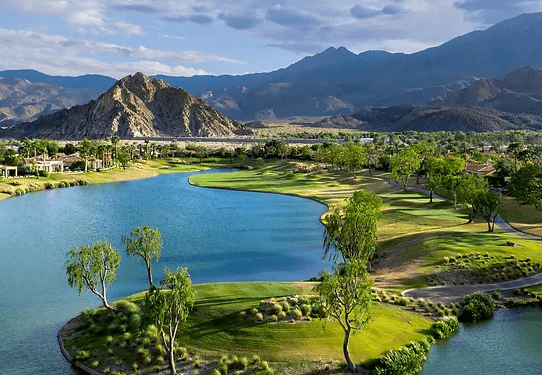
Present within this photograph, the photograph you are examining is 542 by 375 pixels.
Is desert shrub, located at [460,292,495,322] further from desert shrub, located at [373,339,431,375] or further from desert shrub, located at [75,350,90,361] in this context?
desert shrub, located at [75,350,90,361]

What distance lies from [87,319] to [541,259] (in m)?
41.5

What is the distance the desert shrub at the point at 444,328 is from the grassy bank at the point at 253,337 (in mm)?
626

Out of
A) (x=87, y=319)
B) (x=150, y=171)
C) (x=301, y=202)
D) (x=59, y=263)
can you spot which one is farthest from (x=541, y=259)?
(x=150, y=171)

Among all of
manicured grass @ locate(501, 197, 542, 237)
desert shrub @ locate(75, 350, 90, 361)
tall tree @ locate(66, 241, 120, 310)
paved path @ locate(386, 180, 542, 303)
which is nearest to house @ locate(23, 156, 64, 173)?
tall tree @ locate(66, 241, 120, 310)

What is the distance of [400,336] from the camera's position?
116ft

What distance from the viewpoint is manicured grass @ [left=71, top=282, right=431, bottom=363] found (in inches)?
1272

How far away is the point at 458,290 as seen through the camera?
1766 inches

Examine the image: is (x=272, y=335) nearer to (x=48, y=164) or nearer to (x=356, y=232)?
(x=356, y=232)

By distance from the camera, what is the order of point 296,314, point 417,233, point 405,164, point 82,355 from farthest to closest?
point 405,164 < point 417,233 < point 296,314 < point 82,355

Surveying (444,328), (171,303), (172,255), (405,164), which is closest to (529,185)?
(444,328)

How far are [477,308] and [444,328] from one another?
195 inches

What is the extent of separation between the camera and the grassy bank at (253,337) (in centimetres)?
3219

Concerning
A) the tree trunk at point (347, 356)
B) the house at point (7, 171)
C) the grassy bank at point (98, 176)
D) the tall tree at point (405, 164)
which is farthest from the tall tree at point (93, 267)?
the house at point (7, 171)

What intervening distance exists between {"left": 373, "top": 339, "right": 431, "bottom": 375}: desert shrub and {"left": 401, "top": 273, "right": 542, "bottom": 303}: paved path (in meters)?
10.2
